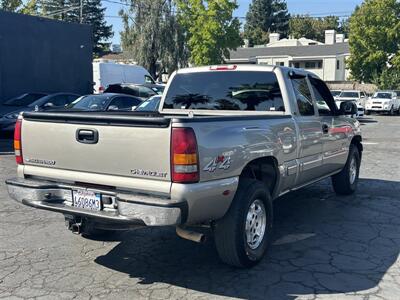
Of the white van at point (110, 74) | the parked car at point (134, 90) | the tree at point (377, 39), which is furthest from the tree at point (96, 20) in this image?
the parked car at point (134, 90)

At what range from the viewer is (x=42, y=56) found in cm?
2227

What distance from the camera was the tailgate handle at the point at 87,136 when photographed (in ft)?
14.0

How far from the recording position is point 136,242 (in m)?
5.57

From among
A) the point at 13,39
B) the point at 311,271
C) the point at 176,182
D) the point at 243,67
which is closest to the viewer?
the point at 176,182

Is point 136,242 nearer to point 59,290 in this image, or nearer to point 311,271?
point 59,290

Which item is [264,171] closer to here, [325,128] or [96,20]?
[325,128]

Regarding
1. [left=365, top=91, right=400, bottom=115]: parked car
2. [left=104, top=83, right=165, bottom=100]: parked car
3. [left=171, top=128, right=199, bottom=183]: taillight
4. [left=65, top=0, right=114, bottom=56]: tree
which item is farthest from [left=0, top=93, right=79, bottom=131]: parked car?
[left=65, top=0, right=114, bottom=56]: tree

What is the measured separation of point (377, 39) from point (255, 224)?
4212 centimetres

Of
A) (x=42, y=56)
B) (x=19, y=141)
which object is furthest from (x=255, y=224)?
(x=42, y=56)

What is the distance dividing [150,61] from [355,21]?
18.4 metres

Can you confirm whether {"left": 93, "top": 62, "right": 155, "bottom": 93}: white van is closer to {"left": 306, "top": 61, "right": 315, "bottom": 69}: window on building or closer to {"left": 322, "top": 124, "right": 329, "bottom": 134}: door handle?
{"left": 322, "top": 124, "right": 329, "bottom": 134}: door handle

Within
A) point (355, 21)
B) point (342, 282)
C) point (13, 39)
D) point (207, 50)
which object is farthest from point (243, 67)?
point (355, 21)

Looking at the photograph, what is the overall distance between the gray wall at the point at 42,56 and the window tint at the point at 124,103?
8.12 metres

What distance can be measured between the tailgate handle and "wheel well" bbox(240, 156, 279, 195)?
1.45 m
